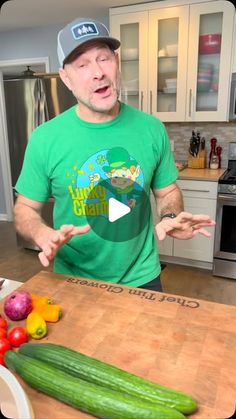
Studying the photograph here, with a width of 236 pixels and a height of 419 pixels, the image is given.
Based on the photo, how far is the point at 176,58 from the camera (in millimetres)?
2926

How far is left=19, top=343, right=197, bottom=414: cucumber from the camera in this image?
0.59 m

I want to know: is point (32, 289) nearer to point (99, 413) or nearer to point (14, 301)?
point (14, 301)

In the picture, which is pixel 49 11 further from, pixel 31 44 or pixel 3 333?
pixel 3 333

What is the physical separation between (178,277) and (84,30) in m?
2.24

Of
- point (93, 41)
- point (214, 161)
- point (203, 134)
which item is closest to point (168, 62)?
point (203, 134)

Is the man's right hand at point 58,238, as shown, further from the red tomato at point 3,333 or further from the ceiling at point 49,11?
the ceiling at point 49,11

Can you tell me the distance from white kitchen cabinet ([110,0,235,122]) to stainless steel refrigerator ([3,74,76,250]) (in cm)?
61

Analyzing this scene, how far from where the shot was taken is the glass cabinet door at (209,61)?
105 inches

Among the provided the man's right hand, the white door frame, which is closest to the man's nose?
the man's right hand

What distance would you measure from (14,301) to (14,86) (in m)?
2.85
